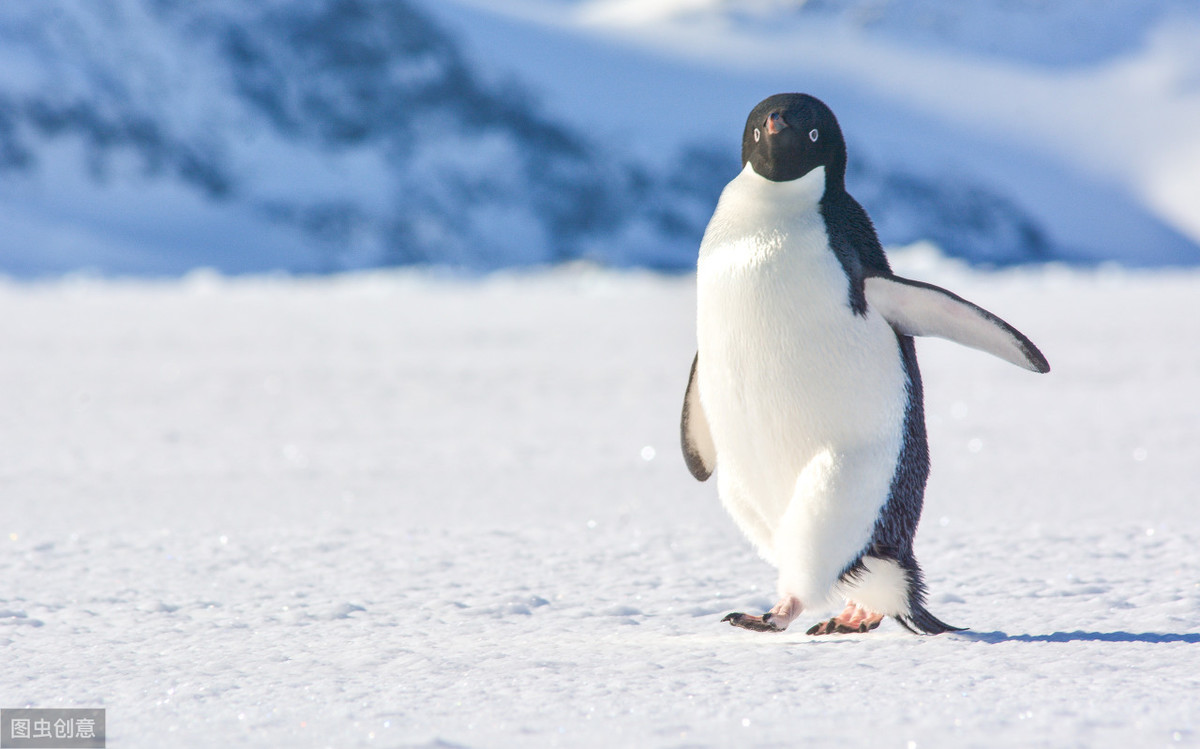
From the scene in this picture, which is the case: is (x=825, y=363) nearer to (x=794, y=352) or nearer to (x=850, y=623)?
(x=794, y=352)

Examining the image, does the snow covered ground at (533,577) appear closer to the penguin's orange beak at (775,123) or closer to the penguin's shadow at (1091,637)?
the penguin's shadow at (1091,637)

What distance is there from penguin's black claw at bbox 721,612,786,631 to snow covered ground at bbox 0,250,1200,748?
0.03 m

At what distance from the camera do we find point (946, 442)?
4.50 metres

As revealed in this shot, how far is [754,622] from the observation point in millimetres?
1759

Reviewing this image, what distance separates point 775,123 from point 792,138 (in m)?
0.04

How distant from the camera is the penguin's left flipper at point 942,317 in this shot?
1.76 m

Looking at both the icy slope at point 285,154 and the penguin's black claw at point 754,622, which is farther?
the icy slope at point 285,154

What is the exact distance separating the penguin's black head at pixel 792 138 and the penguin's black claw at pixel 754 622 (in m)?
0.72

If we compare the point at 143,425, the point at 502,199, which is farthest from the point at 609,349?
the point at 502,199

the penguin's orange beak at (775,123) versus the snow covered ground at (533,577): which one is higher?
the penguin's orange beak at (775,123)

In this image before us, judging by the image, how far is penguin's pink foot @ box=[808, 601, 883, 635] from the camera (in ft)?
6.05

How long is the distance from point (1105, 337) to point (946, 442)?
5026 millimetres

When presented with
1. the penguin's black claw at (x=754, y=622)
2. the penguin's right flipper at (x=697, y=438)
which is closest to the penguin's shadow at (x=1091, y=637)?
the penguin's black claw at (x=754, y=622)

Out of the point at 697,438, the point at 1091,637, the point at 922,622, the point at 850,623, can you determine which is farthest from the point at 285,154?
the point at 1091,637
